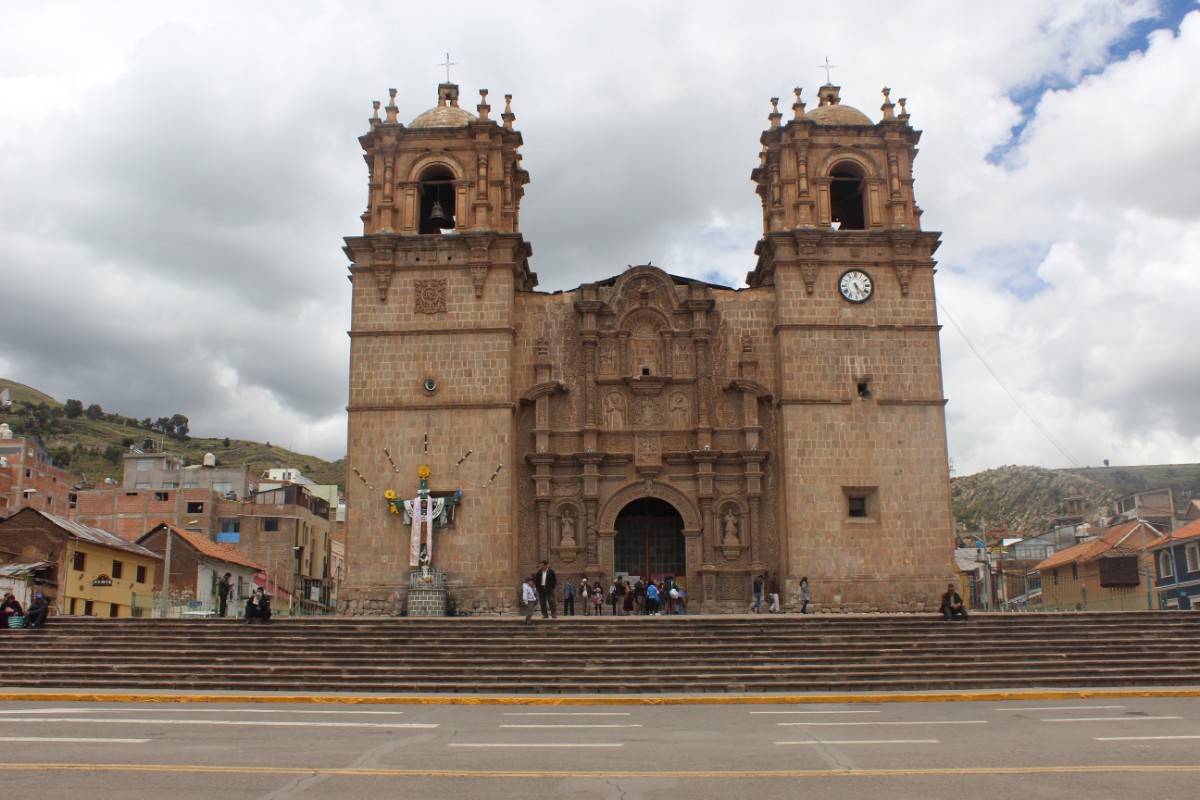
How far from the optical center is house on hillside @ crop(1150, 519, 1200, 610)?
4053cm

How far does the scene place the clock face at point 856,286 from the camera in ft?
97.9

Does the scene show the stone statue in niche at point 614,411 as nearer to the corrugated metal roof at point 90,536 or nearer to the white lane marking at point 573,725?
the white lane marking at point 573,725

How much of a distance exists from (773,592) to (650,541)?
4.09 meters

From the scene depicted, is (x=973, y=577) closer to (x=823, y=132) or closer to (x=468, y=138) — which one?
(x=823, y=132)

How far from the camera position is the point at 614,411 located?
29.8 m

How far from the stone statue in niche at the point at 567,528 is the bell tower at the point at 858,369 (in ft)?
18.9

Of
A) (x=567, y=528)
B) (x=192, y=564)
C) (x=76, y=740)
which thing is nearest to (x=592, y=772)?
(x=76, y=740)

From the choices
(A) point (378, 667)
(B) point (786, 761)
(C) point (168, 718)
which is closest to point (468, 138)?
(A) point (378, 667)

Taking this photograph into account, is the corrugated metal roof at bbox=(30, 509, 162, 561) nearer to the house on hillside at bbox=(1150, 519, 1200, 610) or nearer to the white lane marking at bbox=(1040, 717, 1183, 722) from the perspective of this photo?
the white lane marking at bbox=(1040, 717, 1183, 722)

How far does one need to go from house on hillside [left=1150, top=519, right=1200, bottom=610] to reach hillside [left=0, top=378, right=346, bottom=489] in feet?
232

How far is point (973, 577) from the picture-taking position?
5916 cm

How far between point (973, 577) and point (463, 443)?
40.1 meters

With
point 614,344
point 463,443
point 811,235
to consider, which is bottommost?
point 463,443

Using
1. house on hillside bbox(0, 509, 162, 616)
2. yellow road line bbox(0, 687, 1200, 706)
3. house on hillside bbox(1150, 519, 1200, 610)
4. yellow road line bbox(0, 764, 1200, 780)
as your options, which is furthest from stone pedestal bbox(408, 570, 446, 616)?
house on hillside bbox(1150, 519, 1200, 610)
